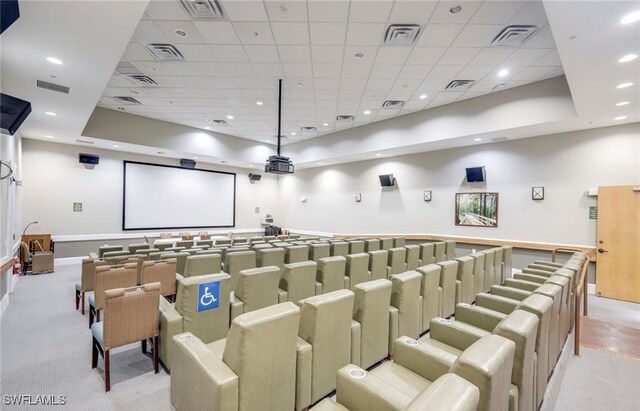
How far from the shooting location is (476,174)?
7254 millimetres

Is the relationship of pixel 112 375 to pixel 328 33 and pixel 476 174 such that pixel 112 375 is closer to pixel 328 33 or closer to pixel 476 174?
pixel 328 33

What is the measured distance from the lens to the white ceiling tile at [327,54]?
446 cm

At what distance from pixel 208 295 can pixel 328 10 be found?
12.1 feet

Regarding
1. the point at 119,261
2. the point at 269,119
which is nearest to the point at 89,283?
the point at 119,261

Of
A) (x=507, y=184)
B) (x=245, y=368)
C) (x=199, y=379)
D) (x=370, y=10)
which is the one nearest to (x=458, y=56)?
(x=370, y=10)

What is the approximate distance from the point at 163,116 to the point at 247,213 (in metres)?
5.12

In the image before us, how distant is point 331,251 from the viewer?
17.0ft

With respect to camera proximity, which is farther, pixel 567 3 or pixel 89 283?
pixel 89 283

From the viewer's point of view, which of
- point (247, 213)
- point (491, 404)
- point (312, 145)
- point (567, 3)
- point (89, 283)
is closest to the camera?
point (491, 404)

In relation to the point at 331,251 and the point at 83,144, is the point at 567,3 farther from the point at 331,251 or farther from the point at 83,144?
the point at 83,144

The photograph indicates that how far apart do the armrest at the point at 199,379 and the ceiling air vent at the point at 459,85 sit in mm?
6238

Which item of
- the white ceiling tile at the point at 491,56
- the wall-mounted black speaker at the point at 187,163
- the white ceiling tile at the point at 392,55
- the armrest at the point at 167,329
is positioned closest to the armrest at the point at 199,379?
the armrest at the point at 167,329

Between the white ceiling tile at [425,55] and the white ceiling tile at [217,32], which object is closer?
the white ceiling tile at [217,32]

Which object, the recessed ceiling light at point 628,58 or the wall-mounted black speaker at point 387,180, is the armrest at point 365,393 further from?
the wall-mounted black speaker at point 387,180
